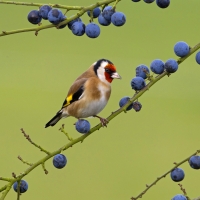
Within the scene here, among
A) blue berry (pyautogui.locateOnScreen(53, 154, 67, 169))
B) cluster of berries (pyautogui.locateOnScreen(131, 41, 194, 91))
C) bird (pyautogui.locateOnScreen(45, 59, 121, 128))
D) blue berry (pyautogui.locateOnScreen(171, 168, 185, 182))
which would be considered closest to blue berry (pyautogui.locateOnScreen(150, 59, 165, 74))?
cluster of berries (pyautogui.locateOnScreen(131, 41, 194, 91))

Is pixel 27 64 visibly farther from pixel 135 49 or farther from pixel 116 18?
pixel 116 18

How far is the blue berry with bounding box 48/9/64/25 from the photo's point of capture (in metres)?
2.81

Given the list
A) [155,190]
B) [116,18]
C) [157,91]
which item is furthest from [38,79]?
[116,18]

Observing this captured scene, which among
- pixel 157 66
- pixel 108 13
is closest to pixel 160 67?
pixel 157 66

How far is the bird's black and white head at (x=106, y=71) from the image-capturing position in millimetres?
4242

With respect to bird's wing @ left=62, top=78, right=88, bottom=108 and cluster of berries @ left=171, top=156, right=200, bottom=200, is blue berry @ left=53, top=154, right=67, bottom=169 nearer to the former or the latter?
cluster of berries @ left=171, top=156, right=200, bottom=200

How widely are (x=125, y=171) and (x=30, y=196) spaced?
218 cm

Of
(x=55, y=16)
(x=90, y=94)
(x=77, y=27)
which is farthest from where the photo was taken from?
(x=90, y=94)

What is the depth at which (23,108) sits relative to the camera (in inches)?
731

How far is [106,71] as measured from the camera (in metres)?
4.29

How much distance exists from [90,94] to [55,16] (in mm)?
1443

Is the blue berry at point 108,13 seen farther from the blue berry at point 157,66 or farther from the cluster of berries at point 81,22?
the blue berry at point 157,66

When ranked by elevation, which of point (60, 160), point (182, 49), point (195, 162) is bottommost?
point (195, 162)

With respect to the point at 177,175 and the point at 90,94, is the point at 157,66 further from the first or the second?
the point at 90,94
